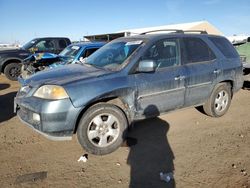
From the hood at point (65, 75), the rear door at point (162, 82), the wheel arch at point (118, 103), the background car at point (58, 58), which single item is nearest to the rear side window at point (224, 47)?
the rear door at point (162, 82)

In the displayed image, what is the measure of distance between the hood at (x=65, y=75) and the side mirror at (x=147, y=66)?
1.77 feet

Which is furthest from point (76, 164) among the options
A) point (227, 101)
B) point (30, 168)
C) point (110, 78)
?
point (227, 101)

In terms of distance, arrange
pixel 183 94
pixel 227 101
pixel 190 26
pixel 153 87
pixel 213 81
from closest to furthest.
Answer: pixel 153 87, pixel 183 94, pixel 213 81, pixel 227 101, pixel 190 26

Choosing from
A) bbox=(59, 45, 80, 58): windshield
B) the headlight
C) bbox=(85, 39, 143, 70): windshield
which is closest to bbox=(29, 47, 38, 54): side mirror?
bbox=(59, 45, 80, 58): windshield

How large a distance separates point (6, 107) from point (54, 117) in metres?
3.76

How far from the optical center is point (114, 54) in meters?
4.82

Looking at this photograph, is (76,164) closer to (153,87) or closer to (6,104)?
(153,87)

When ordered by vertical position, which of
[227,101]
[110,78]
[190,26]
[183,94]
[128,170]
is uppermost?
[190,26]

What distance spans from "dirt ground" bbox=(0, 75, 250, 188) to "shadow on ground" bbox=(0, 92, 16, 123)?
44 centimetres

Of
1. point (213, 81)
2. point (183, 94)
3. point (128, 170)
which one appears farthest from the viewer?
point (213, 81)

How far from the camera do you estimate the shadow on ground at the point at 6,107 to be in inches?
236

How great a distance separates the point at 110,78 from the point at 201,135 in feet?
7.00

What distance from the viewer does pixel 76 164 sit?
3812 mm

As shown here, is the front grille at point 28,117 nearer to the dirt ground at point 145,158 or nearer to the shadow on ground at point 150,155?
the dirt ground at point 145,158
